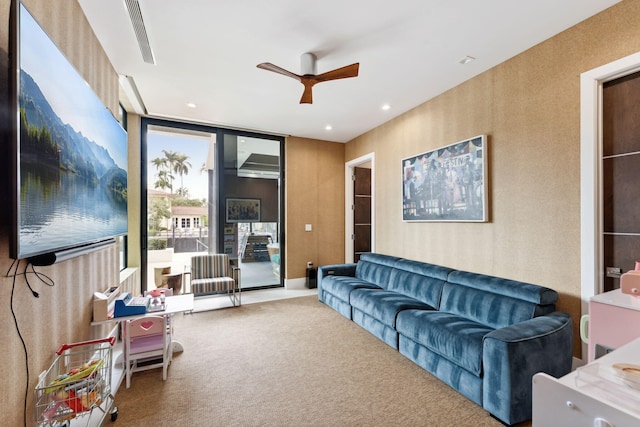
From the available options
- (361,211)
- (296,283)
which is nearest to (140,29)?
(296,283)

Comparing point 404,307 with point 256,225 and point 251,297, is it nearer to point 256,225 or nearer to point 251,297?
point 251,297

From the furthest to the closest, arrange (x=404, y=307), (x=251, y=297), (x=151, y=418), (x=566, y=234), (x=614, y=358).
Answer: (x=251, y=297)
(x=404, y=307)
(x=566, y=234)
(x=151, y=418)
(x=614, y=358)

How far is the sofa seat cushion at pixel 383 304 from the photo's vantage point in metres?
2.85

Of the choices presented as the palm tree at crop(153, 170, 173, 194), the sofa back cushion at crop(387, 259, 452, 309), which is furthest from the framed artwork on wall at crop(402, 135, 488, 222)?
the palm tree at crop(153, 170, 173, 194)

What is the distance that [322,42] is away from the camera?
100.0 inches

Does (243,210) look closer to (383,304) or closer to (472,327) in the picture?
(383,304)

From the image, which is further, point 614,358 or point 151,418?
point 151,418

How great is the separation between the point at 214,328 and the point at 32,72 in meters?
2.97

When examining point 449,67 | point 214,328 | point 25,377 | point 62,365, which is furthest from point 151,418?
point 449,67

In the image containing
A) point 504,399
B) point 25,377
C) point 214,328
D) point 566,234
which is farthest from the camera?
point 214,328

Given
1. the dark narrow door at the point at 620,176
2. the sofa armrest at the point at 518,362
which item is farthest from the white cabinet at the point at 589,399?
the dark narrow door at the point at 620,176

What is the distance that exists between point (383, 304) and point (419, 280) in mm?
602

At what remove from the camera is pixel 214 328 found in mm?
3430

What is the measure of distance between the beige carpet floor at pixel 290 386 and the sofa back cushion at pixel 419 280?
682 mm
